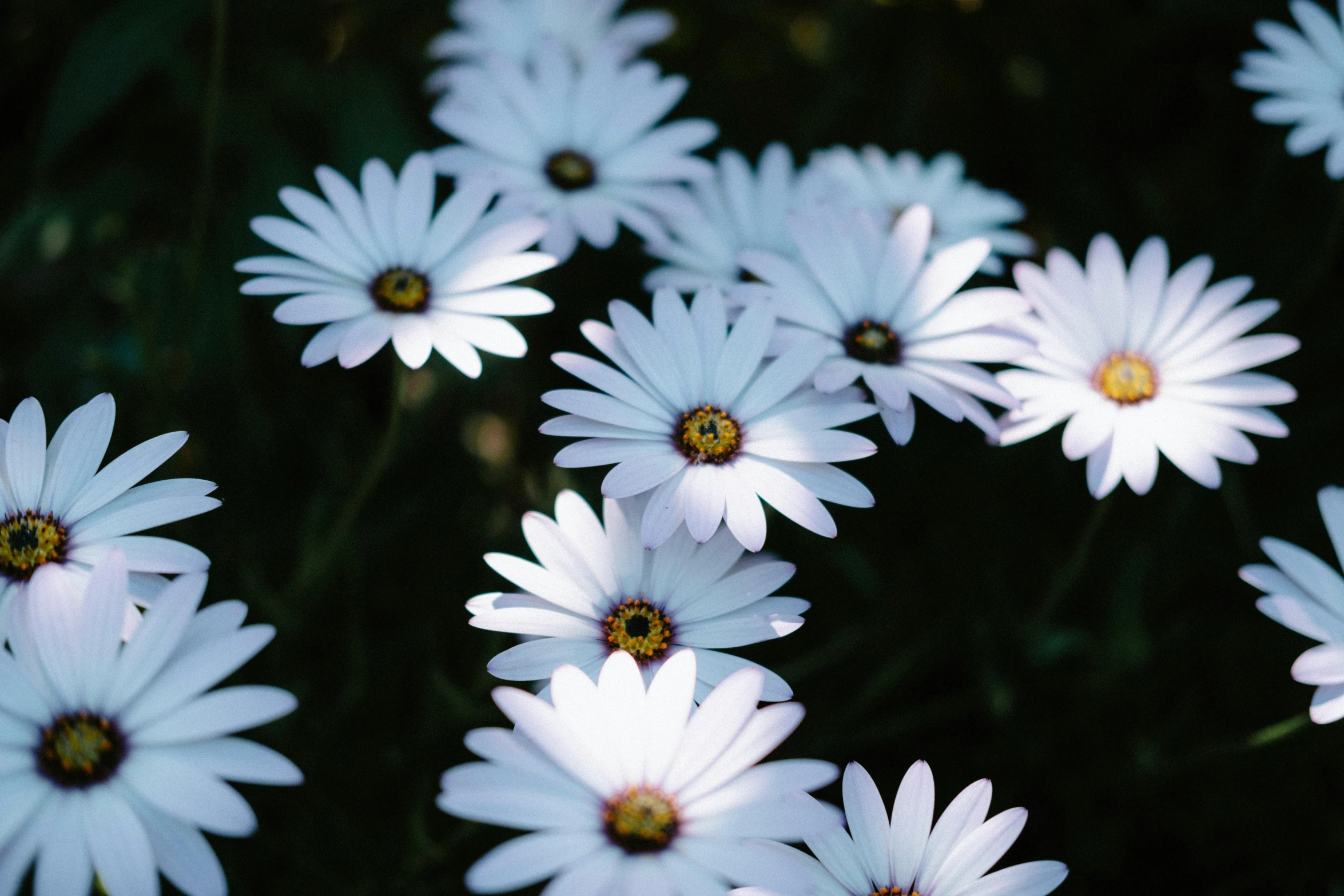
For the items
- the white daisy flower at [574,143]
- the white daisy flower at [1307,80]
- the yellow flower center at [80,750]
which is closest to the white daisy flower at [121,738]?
the yellow flower center at [80,750]

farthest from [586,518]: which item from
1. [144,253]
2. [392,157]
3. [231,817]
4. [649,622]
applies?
[144,253]

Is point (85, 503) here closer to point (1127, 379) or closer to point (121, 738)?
point (121, 738)

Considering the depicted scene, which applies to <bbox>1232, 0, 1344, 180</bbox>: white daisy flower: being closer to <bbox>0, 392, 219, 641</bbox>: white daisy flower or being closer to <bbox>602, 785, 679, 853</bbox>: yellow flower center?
<bbox>602, 785, 679, 853</bbox>: yellow flower center

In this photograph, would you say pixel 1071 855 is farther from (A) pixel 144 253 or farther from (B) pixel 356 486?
(A) pixel 144 253

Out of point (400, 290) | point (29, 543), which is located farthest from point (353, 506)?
point (29, 543)

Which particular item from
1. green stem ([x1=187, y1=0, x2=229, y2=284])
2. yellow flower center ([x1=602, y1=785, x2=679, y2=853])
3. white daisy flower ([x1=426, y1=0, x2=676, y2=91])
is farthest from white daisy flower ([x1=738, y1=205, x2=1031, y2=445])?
green stem ([x1=187, y1=0, x2=229, y2=284])

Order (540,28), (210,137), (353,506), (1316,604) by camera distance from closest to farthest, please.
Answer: (1316,604)
(353,506)
(210,137)
(540,28)

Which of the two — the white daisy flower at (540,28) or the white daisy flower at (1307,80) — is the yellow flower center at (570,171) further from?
the white daisy flower at (1307,80)
